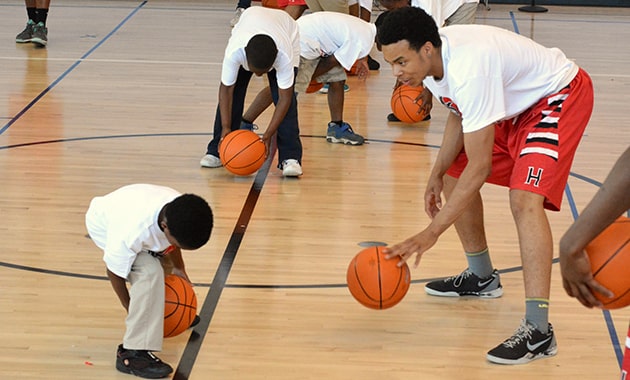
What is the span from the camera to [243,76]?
677cm

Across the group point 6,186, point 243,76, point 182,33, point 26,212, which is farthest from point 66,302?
point 182,33

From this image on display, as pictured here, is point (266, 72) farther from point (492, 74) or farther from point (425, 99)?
point (492, 74)

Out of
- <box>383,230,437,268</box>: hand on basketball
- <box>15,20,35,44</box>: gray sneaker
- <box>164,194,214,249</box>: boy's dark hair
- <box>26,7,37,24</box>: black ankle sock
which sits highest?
<box>164,194,214,249</box>: boy's dark hair

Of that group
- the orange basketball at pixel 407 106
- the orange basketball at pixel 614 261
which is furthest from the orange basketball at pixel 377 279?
the orange basketball at pixel 407 106

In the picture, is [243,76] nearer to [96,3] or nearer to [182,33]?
[182,33]

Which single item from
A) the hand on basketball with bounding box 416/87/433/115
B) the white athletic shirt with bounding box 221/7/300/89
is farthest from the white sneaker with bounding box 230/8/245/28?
the white athletic shirt with bounding box 221/7/300/89

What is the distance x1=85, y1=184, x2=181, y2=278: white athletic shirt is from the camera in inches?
154

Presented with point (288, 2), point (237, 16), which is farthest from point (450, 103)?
point (237, 16)

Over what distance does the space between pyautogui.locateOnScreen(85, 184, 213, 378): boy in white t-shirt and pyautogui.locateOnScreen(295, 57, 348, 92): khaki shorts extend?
3.58 metres

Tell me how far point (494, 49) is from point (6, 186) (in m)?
3.54

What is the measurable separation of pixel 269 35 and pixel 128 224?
272 cm

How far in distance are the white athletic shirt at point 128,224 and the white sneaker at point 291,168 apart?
2.71 meters

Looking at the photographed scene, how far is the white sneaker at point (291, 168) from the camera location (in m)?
6.77

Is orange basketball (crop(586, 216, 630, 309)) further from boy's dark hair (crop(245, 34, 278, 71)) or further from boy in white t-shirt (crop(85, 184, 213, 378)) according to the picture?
boy's dark hair (crop(245, 34, 278, 71))
